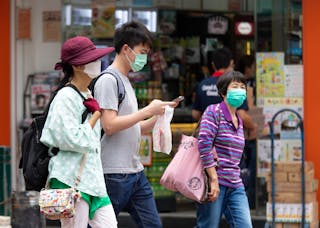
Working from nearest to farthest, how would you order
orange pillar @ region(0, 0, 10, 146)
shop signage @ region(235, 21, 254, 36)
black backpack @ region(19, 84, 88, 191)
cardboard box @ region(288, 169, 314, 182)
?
black backpack @ region(19, 84, 88, 191)
cardboard box @ region(288, 169, 314, 182)
orange pillar @ region(0, 0, 10, 146)
shop signage @ region(235, 21, 254, 36)

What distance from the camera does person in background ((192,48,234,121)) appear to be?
30.5ft

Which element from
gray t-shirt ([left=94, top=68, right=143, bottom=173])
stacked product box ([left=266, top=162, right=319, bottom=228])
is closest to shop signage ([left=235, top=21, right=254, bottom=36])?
stacked product box ([left=266, top=162, right=319, bottom=228])

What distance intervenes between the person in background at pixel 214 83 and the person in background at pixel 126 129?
2895mm

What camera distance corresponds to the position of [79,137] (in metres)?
5.44

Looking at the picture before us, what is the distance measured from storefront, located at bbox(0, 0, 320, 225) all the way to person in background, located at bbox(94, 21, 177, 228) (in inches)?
138

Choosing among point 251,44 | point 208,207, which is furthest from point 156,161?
point 208,207

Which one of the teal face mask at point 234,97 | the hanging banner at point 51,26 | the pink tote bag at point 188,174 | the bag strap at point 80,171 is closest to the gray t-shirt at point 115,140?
the bag strap at point 80,171

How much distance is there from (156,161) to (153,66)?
1.28 metres

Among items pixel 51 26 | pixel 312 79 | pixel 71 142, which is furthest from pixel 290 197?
pixel 71 142

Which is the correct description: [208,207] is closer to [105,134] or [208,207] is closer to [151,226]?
[151,226]

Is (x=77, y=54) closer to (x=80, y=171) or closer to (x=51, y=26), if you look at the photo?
(x=80, y=171)

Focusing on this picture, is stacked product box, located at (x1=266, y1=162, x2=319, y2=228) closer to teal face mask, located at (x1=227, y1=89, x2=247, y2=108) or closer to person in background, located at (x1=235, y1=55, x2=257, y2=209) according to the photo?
person in background, located at (x1=235, y1=55, x2=257, y2=209)

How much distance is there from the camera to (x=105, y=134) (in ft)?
20.3

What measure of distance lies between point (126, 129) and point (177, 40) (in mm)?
5494
